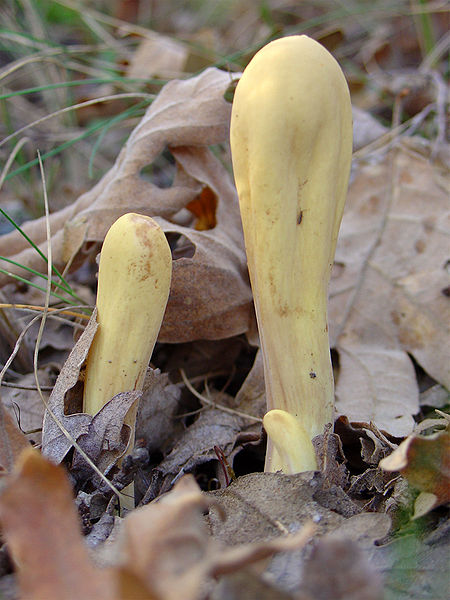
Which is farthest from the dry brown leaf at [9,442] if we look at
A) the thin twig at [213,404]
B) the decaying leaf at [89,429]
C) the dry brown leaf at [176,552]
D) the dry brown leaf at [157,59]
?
the dry brown leaf at [157,59]

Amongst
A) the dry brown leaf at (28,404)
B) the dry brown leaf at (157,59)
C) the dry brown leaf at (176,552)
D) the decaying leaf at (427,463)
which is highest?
the dry brown leaf at (157,59)

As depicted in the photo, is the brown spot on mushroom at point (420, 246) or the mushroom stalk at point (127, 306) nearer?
the mushroom stalk at point (127, 306)

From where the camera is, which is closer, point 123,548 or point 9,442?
point 123,548

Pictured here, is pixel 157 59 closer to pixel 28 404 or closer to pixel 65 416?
pixel 28 404

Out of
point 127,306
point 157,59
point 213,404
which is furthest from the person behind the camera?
point 157,59

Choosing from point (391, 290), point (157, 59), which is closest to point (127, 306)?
point (391, 290)

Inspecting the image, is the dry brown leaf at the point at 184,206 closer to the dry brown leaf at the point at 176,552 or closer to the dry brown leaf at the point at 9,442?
the dry brown leaf at the point at 9,442

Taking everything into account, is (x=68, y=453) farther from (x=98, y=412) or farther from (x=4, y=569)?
(x=4, y=569)
